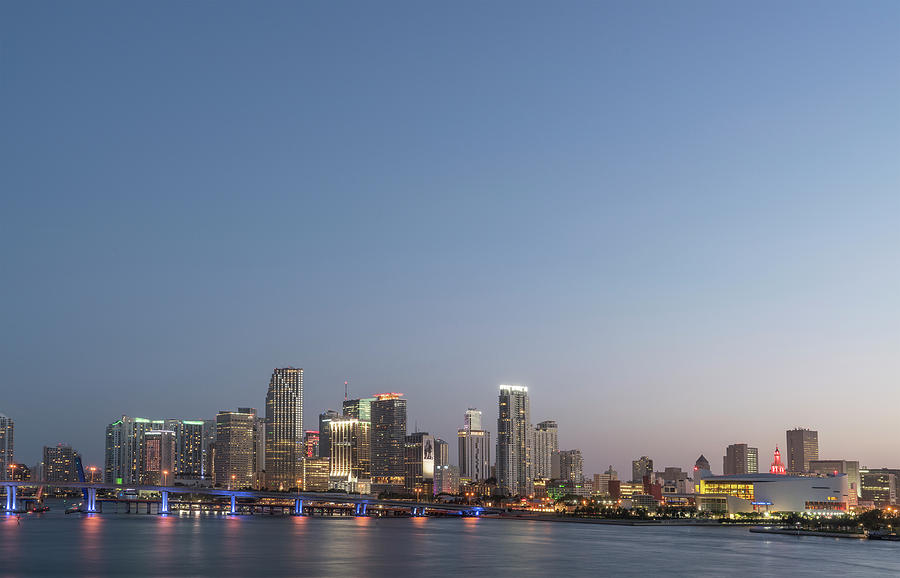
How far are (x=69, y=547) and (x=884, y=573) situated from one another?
3865 inches

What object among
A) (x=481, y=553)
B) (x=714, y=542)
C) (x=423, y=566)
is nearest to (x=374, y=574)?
(x=423, y=566)

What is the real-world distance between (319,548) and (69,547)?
32875mm

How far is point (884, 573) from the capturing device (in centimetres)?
9806

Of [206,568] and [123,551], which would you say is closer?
[206,568]

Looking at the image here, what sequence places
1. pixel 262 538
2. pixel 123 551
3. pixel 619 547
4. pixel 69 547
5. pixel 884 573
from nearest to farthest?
pixel 884 573, pixel 123 551, pixel 69 547, pixel 619 547, pixel 262 538

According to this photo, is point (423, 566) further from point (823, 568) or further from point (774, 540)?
point (774, 540)

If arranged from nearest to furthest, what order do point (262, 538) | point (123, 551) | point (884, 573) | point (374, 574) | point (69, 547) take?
point (374, 574)
point (884, 573)
point (123, 551)
point (69, 547)
point (262, 538)

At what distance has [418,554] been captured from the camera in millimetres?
118125

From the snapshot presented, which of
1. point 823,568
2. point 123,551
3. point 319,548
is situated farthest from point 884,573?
point 123,551

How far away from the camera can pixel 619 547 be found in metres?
137

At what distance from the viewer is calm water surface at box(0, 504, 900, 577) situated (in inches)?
3831

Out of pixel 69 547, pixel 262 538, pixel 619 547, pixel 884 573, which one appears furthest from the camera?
pixel 262 538

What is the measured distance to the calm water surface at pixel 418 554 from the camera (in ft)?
319

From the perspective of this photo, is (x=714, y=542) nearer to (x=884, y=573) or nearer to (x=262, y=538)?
(x=884, y=573)
